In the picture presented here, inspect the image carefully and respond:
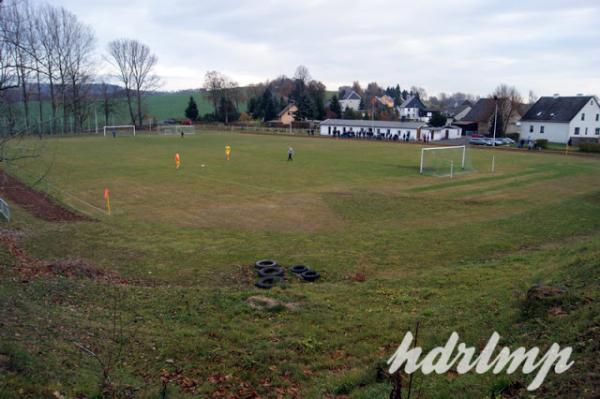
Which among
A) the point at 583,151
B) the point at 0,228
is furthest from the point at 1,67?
the point at 583,151

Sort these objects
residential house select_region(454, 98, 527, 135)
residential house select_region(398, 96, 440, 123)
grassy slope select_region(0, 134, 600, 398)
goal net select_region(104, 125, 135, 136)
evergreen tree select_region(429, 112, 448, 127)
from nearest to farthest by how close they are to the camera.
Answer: grassy slope select_region(0, 134, 600, 398) < goal net select_region(104, 125, 135, 136) < residential house select_region(454, 98, 527, 135) < evergreen tree select_region(429, 112, 448, 127) < residential house select_region(398, 96, 440, 123)

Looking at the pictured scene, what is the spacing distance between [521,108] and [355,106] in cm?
6348

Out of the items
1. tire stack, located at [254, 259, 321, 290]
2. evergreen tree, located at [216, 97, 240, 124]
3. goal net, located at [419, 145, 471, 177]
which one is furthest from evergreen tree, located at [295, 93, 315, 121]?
tire stack, located at [254, 259, 321, 290]

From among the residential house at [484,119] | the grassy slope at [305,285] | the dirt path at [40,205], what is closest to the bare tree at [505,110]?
the residential house at [484,119]

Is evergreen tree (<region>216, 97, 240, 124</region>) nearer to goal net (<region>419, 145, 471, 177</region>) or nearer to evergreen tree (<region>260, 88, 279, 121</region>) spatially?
evergreen tree (<region>260, 88, 279, 121</region>)

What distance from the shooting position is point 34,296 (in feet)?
32.4

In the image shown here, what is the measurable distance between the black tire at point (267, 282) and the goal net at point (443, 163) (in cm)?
2461

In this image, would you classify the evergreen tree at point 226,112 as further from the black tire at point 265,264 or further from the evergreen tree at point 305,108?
the black tire at point 265,264

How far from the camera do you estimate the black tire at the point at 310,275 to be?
43.3 ft

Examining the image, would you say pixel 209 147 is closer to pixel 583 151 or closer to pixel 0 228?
pixel 0 228

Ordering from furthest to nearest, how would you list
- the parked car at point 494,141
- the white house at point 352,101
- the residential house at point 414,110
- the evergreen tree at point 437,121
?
the white house at point 352,101, the residential house at point 414,110, the evergreen tree at point 437,121, the parked car at point 494,141

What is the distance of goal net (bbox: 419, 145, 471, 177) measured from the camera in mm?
35828

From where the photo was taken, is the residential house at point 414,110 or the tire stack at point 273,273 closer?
the tire stack at point 273,273

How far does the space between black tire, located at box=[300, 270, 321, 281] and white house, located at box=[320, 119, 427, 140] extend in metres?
63.6
